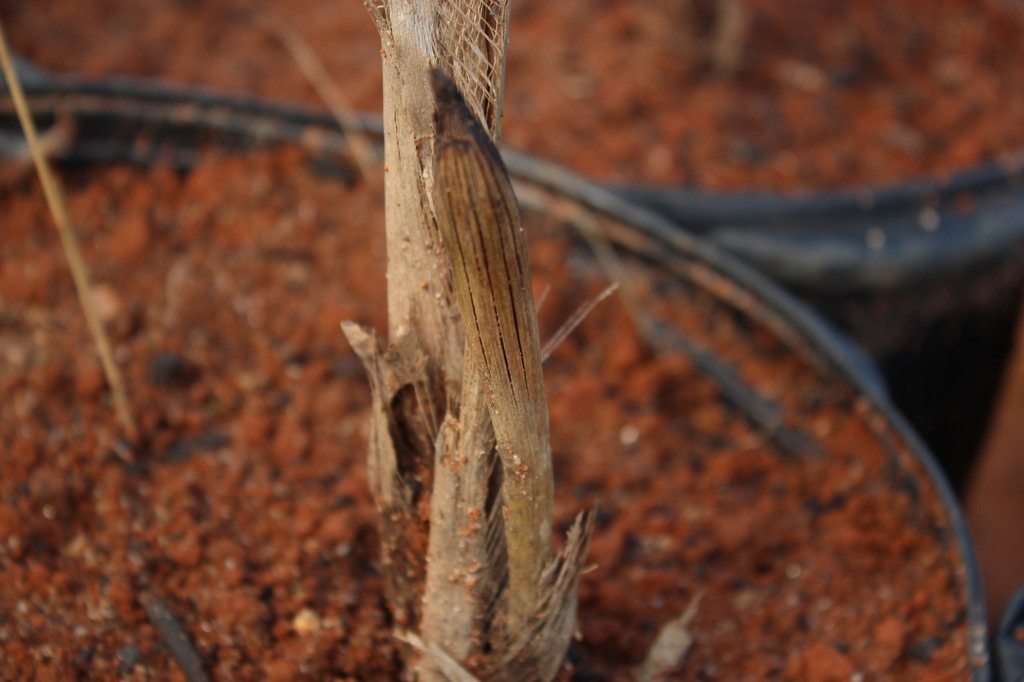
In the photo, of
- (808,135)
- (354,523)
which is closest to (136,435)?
(354,523)

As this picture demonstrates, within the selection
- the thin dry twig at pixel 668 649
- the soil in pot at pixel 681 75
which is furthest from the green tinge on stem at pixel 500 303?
the soil in pot at pixel 681 75

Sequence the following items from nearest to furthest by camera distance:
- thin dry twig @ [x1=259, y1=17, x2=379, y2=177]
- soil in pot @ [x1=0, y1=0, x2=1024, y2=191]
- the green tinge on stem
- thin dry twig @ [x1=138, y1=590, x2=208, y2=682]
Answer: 1. the green tinge on stem
2. thin dry twig @ [x1=138, y1=590, x2=208, y2=682]
3. thin dry twig @ [x1=259, y1=17, x2=379, y2=177]
4. soil in pot @ [x1=0, y1=0, x2=1024, y2=191]

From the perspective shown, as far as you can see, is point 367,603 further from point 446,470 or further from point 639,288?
point 639,288

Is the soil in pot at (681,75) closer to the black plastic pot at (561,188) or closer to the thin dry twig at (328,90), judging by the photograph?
the thin dry twig at (328,90)

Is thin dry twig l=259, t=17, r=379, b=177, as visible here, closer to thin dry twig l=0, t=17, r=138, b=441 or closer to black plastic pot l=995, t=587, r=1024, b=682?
thin dry twig l=0, t=17, r=138, b=441

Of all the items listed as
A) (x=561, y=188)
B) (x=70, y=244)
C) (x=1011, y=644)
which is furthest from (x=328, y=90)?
(x=1011, y=644)

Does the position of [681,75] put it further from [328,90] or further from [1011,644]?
[1011,644]

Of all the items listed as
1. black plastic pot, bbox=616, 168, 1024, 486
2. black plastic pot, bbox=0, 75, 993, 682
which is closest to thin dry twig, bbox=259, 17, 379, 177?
black plastic pot, bbox=0, 75, 993, 682
